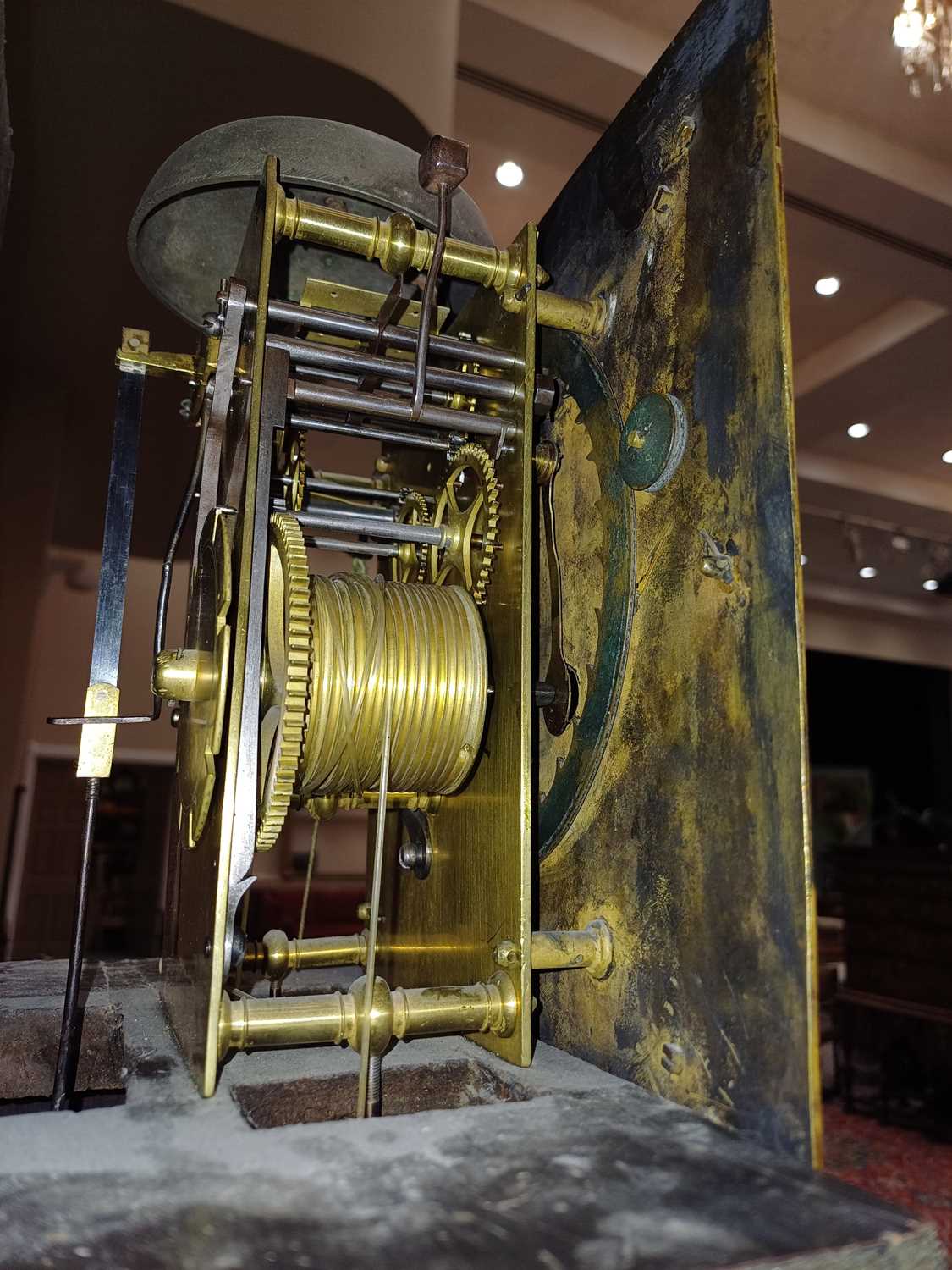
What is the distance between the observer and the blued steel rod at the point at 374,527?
1.27 meters

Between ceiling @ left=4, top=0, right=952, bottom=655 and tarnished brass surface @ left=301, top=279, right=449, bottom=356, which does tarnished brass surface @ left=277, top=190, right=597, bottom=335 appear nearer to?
tarnished brass surface @ left=301, top=279, right=449, bottom=356

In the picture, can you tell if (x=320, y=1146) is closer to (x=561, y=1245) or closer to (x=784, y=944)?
(x=561, y=1245)

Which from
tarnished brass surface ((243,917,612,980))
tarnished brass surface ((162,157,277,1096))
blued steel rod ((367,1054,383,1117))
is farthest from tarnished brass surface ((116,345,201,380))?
blued steel rod ((367,1054,383,1117))

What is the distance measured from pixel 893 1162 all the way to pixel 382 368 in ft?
13.7

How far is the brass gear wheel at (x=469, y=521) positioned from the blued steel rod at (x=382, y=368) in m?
0.09

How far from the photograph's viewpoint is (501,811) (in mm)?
1146

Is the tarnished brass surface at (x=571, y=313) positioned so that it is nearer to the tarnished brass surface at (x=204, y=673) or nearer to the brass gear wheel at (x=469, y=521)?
the brass gear wheel at (x=469, y=521)

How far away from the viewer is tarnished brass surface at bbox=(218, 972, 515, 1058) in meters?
0.96

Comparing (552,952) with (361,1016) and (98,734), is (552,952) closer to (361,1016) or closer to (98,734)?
(361,1016)

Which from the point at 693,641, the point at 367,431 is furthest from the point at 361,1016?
the point at 367,431

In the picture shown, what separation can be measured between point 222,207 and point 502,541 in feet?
2.65

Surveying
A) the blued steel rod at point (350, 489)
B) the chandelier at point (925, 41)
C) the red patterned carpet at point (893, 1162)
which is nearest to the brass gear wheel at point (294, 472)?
the blued steel rod at point (350, 489)

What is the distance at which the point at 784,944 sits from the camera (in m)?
0.82

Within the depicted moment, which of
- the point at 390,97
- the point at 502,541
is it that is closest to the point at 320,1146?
the point at 502,541
